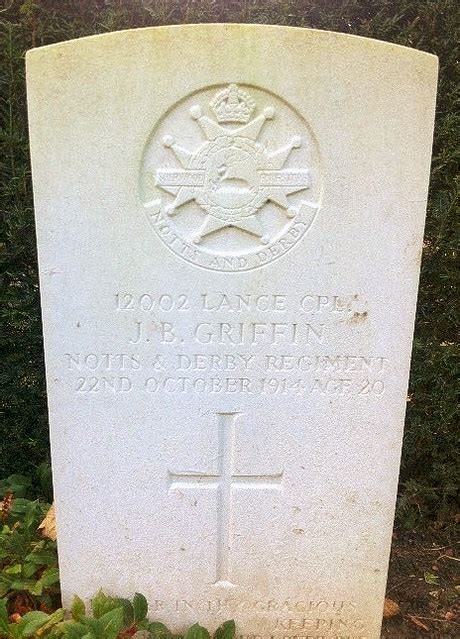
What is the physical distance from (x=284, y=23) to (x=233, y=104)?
128 cm

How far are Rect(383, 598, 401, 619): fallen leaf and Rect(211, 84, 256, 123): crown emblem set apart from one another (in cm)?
251

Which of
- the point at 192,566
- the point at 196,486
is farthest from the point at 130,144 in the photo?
the point at 192,566

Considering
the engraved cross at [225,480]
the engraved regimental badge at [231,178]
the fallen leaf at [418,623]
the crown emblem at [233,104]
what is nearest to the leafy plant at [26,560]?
the engraved cross at [225,480]

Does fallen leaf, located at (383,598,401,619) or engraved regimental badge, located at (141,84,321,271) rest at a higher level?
engraved regimental badge, located at (141,84,321,271)

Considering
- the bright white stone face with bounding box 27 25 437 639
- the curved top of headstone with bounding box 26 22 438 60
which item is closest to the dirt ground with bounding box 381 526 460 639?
the bright white stone face with bounding box 27 25 437 639

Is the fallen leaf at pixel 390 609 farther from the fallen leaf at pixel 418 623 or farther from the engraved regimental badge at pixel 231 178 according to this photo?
the engraved regimental badge at pixel 231 178

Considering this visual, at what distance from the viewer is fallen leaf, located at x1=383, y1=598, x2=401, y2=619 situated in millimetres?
3172

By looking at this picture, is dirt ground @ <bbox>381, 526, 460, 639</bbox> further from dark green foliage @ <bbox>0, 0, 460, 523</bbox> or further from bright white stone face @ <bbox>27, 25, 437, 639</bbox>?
dark green foliage @ <bbox>0, 0, 460, 523</bbox>

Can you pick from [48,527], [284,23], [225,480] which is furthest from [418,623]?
[284,23]

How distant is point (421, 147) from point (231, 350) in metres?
1.00

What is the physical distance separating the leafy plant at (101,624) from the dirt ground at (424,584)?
39.7 inches

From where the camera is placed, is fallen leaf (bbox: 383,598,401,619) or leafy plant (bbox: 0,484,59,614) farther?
fallen leaf (bbox: 383,598,401,619)

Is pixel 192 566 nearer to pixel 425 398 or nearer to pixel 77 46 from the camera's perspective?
pixel 425 398

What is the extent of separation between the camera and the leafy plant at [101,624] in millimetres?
2346
